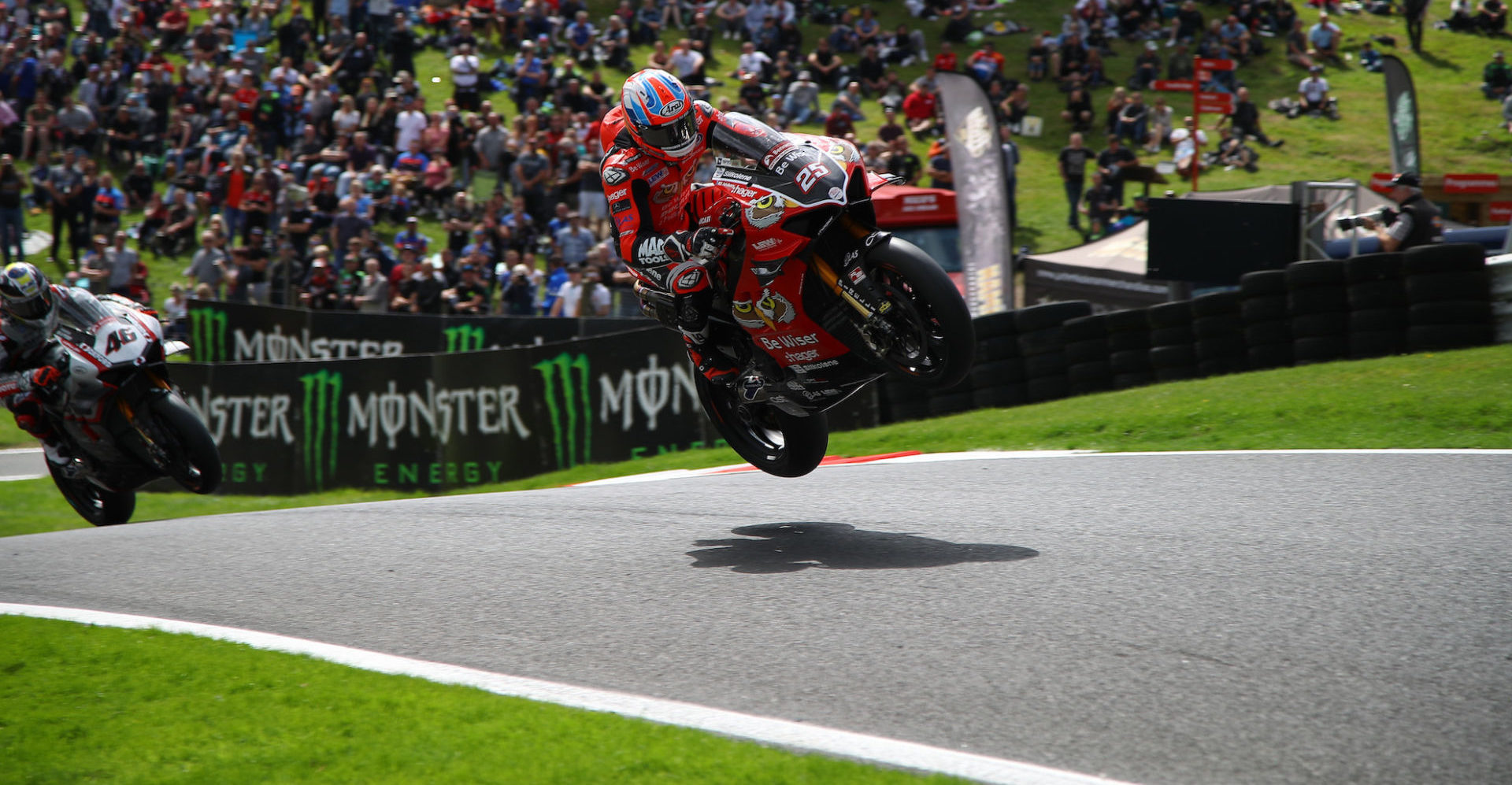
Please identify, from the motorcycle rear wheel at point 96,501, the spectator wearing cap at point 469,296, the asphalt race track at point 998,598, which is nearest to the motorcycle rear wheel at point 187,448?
the motorcycle rear wheel at point 96,501

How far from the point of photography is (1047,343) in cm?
1117

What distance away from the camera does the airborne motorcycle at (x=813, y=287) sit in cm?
543

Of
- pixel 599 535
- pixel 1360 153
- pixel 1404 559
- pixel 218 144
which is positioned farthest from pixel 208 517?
pixel 1360 153

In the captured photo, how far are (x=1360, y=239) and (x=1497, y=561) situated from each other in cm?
946

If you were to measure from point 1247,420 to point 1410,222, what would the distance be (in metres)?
3.11

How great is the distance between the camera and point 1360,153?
23156 mm

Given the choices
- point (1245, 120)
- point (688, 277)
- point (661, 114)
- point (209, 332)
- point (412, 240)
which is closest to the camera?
point (661, 114)

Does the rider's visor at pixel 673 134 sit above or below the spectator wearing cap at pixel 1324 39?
below

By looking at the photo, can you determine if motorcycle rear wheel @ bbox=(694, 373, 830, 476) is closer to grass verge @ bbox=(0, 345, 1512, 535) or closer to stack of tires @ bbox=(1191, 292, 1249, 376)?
grass verge @ bbox=(0, 345, 1512, 535)

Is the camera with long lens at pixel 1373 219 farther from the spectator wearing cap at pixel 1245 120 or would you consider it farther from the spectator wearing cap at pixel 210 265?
the spectator wearing cap at pixel 210 265

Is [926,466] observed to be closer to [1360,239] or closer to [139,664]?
[139,664]

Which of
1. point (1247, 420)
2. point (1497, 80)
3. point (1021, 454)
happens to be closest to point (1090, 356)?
point (1247, 420)

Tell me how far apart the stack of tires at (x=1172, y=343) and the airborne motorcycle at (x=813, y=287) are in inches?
214

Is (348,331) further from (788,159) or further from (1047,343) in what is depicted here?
(788,159)
